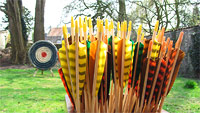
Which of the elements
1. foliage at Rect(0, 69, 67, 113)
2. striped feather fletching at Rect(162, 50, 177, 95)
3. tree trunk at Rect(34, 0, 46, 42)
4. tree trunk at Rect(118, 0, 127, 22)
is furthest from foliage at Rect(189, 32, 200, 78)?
striped feather fletching at Rect(162, 50, 177, 95)

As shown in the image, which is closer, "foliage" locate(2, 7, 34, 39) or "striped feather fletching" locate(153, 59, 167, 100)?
"striped feather fletching" locate(153, 59, 167, 100)

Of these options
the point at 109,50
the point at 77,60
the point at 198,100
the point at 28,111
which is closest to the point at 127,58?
the point at 109,50

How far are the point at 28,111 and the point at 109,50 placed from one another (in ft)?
8.55

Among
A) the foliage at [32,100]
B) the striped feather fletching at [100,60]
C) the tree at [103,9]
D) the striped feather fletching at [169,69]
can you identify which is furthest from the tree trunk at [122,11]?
the striped feather fletching at [100,60]

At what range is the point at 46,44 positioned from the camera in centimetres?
765

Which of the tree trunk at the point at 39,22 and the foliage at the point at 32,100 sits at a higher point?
the tree trunk at the point at 39,22

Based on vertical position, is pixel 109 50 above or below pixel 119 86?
above

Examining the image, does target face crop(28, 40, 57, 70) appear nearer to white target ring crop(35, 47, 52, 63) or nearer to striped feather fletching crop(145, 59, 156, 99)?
white target ring crop(35, 47, 52, 63)

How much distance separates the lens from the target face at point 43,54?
7.45 m

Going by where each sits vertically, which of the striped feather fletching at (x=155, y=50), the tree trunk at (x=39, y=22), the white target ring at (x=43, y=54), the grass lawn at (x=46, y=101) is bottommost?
the grass lawn at (x=46, y=101)

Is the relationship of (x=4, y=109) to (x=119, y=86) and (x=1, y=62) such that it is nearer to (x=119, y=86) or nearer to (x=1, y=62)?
(x=119, y=86)

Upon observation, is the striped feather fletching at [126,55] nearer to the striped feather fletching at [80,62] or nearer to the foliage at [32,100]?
the striped feather fletching at [80,62]

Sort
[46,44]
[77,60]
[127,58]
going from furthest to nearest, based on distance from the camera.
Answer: [46,44], [127,58], [77,60]

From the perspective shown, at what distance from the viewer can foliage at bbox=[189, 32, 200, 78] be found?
721 centimetres
